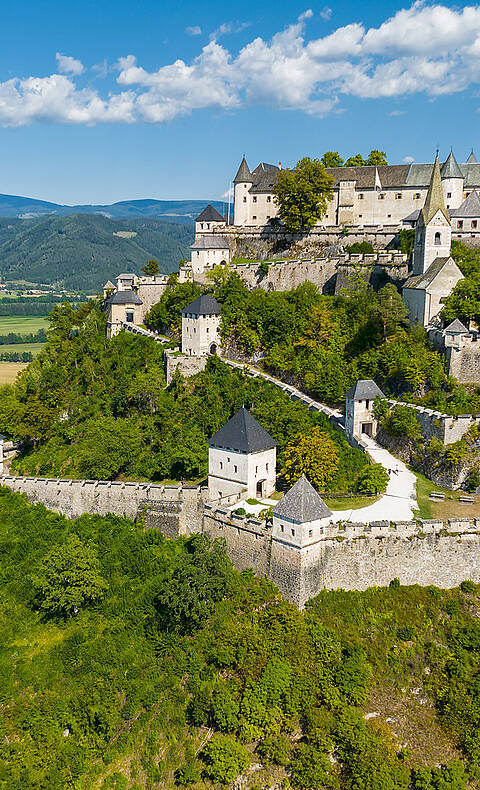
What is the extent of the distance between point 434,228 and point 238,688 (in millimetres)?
32753

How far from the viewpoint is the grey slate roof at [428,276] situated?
43.0 meters

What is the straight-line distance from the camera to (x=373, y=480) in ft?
107

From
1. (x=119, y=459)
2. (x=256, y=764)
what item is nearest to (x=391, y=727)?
(x=256, y=764)

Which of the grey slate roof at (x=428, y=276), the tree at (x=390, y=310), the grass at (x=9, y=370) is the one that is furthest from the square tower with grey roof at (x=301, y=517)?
the grass at (x=9, y=370)

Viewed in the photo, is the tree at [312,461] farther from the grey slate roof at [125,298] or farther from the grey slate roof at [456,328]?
the grey slate roof at [125,298]

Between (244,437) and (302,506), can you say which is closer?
(302,506)

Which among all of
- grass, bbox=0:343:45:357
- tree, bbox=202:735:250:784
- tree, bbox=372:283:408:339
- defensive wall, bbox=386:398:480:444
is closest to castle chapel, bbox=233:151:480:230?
tree, bbox=372:283:408:339

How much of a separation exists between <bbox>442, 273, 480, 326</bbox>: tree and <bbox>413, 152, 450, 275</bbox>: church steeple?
4.76m

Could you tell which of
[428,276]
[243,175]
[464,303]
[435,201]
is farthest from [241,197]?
[464,303]

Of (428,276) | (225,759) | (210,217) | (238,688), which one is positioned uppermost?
(210,217)

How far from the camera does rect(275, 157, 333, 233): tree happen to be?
5869cm

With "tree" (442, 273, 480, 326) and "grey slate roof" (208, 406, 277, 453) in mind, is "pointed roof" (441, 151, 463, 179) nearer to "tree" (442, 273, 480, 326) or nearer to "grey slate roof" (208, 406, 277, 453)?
"tree" (442, 273, 480, 326)

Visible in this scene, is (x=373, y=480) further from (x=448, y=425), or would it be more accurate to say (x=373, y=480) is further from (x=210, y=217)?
(x=210, y=217)

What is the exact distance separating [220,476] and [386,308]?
16866 mm
